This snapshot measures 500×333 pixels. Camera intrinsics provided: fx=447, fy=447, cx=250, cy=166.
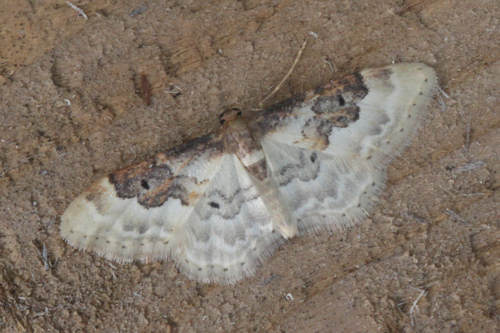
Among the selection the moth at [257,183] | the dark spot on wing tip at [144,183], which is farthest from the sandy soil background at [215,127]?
the dark spot on wing tip at [144,183]

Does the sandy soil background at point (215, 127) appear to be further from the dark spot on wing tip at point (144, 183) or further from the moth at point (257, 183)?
the dark spot on wing tip at point (144, 183)

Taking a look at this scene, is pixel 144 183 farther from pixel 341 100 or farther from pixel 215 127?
pixel 341 100

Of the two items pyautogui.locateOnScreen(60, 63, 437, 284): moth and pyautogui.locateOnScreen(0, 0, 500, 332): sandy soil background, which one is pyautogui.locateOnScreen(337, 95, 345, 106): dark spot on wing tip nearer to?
pyautogui.locateOnScreen(60, 63, 437, 284): moth

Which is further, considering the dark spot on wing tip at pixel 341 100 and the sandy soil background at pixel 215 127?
the dark spot on wing tip at pixel 341 100

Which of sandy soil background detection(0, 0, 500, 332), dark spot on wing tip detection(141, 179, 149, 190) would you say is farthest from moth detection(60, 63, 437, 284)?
sandy soil background detection(0, 0, 500, 332)

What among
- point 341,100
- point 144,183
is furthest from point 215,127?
point 341,100

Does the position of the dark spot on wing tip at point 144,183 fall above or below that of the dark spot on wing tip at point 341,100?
below

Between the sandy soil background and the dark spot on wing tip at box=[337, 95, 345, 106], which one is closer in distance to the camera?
the sandy soil background
